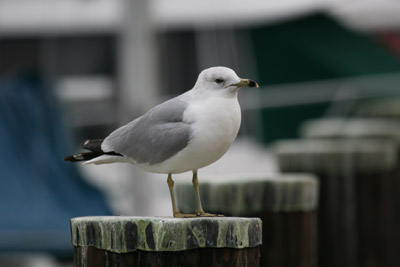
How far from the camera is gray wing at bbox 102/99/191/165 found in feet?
11.2

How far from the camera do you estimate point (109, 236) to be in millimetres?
3029

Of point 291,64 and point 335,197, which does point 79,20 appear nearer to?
point 291,64

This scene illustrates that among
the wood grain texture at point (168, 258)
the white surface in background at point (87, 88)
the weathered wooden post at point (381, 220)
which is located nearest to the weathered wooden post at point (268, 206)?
the wood grain texture at point (168, 258)

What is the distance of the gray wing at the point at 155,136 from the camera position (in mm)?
3420

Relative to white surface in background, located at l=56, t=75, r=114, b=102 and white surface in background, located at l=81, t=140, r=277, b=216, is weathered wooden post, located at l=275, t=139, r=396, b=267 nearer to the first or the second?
white surface in background, located at l=81, t=140, r=277, b=216

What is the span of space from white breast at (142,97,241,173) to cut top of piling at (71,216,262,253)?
1.08ft

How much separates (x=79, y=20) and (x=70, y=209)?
512 centimetres

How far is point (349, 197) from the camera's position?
600 cm

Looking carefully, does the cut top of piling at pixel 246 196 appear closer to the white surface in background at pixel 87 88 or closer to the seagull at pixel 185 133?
the seagull at pixel 185 133

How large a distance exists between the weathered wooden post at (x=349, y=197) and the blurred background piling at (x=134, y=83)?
10.0ft

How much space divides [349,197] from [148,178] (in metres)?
4.14

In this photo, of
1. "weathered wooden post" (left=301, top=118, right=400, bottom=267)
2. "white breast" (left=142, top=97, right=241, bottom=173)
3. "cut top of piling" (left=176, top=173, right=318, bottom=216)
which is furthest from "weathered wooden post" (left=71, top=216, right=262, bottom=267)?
"weathered wooden post" (left=301, top=118, right=400, bottom=267)

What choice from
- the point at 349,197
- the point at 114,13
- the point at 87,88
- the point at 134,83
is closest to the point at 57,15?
the point at 114,13

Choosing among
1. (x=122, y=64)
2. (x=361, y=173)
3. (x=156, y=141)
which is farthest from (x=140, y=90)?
(x=156, y=141)
